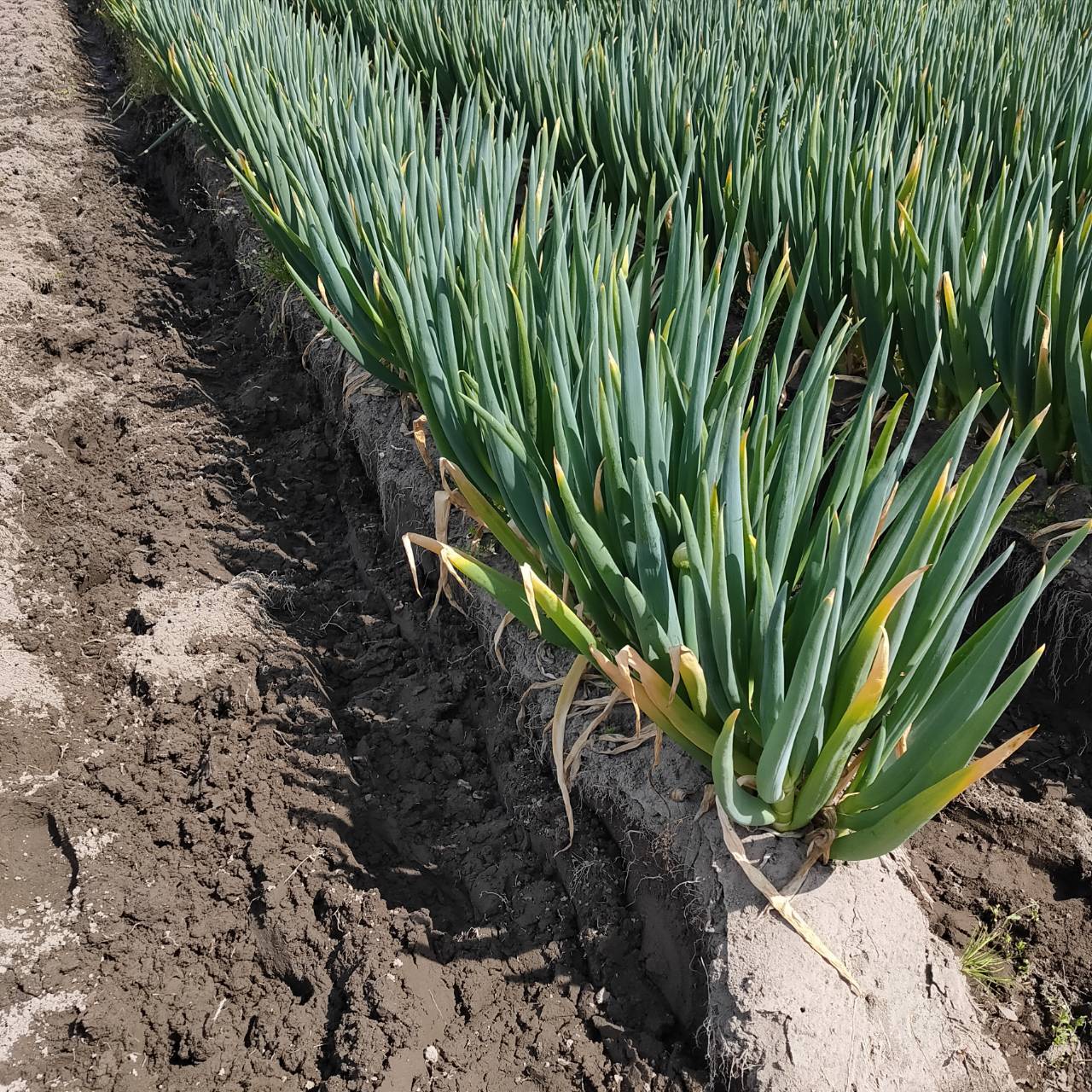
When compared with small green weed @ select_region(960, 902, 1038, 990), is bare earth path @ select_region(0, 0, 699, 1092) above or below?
below

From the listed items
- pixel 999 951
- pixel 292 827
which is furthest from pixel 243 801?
pixel 999 951

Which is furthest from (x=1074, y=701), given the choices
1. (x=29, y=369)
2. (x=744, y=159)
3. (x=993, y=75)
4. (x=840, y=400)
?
(x=29, y=369)

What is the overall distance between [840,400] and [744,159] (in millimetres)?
756

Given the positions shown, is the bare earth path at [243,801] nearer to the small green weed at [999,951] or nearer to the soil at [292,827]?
the soil at [292,827]

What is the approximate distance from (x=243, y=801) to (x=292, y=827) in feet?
0.41

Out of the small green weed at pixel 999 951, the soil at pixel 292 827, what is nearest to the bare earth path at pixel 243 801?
the soil at pixel 292 827

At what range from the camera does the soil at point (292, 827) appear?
148 centimetres

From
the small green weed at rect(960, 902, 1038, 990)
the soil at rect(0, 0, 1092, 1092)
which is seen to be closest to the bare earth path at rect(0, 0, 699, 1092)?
the soil at rect(0, 0, 1092, 1092)

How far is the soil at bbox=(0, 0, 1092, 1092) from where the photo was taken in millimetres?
1484

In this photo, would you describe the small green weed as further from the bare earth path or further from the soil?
the bare earth path

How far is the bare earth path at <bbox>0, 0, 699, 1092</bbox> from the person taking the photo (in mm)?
1494

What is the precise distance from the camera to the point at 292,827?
5.99 ft

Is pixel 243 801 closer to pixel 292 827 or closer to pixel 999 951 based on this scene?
pixel 292 827

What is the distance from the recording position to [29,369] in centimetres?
331
